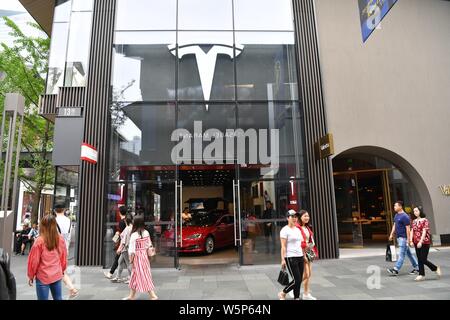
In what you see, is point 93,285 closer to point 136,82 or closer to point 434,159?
point 136,82

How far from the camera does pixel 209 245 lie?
1198cm

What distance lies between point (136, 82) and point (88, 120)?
80.1 inches

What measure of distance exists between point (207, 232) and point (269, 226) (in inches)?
102

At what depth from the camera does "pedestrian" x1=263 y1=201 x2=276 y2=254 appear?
33.6ft

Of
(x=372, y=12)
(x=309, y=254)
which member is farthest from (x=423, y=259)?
(x=372, y=12)

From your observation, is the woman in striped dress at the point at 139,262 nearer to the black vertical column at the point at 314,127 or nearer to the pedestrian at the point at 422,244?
the pedestrian at the point at 422,244

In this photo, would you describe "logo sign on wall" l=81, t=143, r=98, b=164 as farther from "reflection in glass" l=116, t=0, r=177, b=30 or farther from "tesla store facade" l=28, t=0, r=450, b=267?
"reflection in glass" l=116, t=0, r=177, b=30

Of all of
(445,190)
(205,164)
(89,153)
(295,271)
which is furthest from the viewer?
(445,190)

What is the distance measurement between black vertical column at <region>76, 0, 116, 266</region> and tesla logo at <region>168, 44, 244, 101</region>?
2.37 meters

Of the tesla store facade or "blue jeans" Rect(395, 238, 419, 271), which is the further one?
the tesla store facade

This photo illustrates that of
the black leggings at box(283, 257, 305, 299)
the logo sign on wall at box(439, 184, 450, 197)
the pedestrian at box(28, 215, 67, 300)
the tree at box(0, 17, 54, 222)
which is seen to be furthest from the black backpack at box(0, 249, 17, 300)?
the tree at box(0, 17, 54, 222)

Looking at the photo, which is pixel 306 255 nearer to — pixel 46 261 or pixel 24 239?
pixel 46 261
